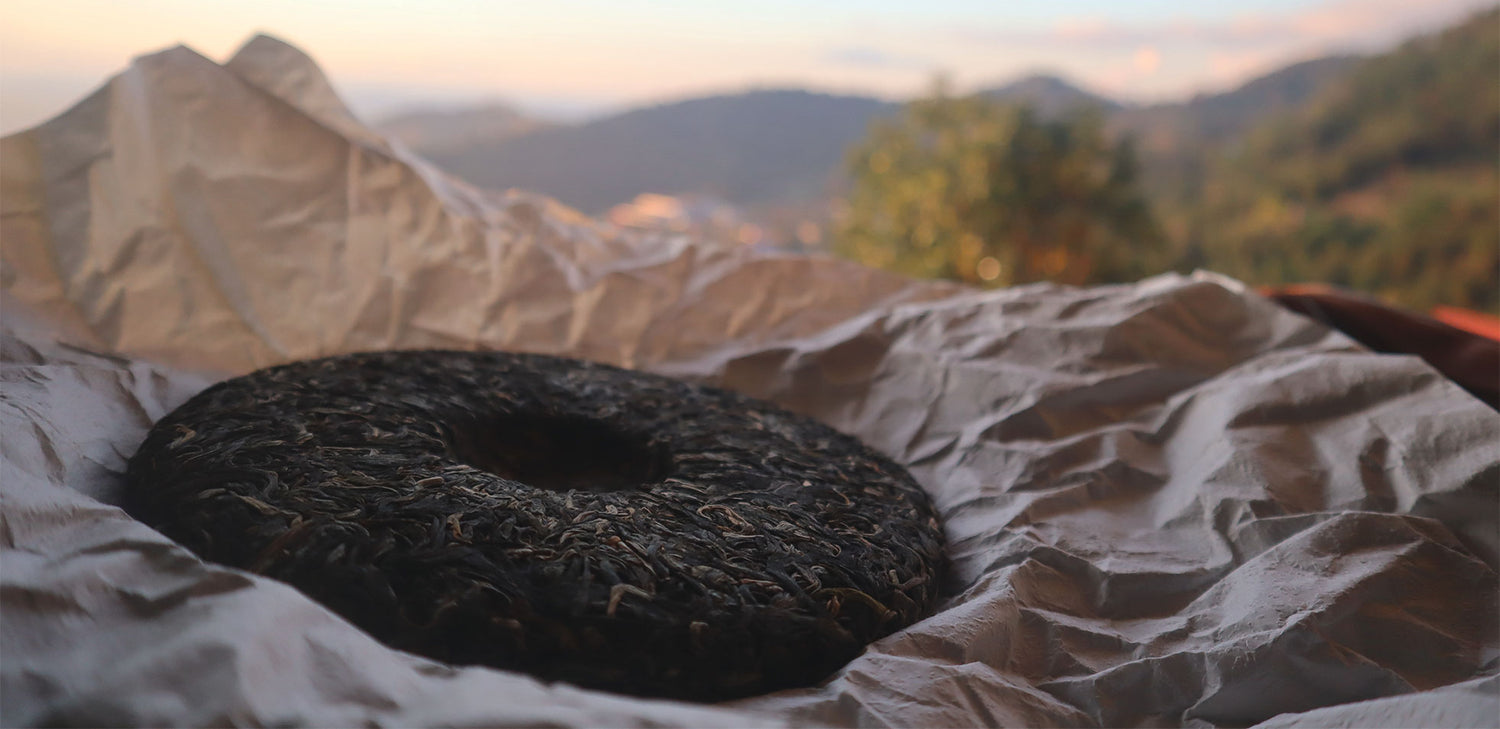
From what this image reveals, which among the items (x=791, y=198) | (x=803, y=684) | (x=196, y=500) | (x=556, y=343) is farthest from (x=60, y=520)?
(x=791, y=198)

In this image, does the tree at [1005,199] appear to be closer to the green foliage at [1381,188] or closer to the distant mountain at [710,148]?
the distant mountain at [710,148]

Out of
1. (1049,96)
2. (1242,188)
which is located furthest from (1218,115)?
(1049,96)

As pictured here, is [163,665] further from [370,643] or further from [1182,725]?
[1182,725]

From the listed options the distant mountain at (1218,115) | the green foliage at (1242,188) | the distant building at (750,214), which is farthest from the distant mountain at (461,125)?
the distant mountain at (1218,115)

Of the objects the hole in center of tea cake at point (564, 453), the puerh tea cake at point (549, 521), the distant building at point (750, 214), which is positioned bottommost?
the distant building at point (750, 214)

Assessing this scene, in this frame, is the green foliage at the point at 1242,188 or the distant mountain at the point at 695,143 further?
the distant mountain at the point at 695,143

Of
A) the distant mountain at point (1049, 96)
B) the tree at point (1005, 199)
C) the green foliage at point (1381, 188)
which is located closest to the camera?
the tree at point (1005, 199)

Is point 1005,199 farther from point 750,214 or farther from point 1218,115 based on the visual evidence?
point 1218,115

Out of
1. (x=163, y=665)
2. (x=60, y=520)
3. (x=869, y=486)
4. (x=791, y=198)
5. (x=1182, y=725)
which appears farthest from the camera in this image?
(x=791, y=198)
